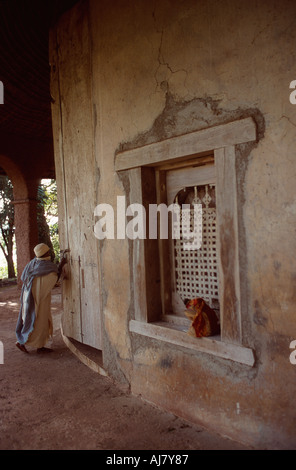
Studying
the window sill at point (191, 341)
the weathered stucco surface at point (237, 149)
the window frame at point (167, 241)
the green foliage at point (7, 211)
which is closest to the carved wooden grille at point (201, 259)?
the window frame at point (167, 241)

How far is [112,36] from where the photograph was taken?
3865 mm

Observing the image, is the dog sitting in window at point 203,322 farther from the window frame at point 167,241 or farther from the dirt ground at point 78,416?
the dirt ground at point 78,416

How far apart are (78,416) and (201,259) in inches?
71.4

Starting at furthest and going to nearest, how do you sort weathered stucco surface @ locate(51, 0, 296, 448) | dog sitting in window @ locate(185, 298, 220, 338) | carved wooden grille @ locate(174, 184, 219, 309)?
carved wooden grille @ locate(174, 184, 219, 309) → dog sitting in window @ locate(185, 298, 220, 338) → weathered stucco surface @ locate(51, 0, 296, 448)

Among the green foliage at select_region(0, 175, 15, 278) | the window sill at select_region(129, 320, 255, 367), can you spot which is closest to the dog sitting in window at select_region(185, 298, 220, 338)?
the window sill at select_region(129, 320, 255, 367)

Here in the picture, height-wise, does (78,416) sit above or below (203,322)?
below

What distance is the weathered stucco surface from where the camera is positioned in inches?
102

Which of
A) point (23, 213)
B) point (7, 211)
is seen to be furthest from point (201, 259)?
point (7, 211)

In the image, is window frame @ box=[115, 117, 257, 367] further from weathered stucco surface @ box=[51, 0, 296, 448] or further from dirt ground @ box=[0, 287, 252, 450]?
dirt ground @ box=[0, 287, 252, 450]

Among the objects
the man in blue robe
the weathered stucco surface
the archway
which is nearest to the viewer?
the weathered stucco surface

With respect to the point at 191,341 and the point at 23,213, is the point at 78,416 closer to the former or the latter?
the point at 191,341

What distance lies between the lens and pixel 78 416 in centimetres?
344

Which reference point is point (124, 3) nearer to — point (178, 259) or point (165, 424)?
point (178, 259)

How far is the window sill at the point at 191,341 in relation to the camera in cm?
283
